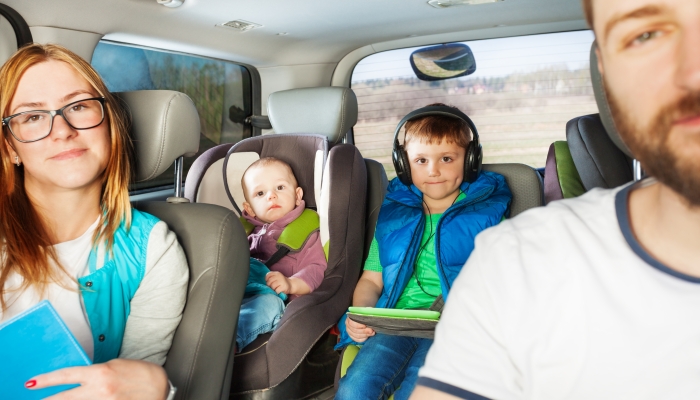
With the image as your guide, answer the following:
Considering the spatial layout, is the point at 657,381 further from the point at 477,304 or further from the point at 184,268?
the point at 184,268

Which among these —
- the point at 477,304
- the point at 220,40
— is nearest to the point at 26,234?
the point at 477,304

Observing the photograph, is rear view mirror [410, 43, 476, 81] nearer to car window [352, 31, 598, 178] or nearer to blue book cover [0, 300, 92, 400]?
car window [352, 31, 598, 178]

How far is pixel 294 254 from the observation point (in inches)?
102

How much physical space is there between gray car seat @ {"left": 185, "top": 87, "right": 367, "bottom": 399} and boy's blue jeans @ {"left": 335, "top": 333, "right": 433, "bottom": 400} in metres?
0.26

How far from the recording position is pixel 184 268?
153 centimetres

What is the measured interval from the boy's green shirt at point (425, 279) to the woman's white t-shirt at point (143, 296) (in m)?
0.95

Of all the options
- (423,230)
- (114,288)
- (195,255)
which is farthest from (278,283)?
(114,288)

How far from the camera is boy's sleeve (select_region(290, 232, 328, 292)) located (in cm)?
241

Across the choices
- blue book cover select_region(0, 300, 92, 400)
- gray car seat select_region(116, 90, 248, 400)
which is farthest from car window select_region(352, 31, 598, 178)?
blue book cover select_region(0, 300, 92, 400)

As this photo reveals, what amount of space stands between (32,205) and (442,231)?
1.35 m

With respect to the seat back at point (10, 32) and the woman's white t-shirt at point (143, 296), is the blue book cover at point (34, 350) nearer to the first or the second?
the woman's white t-shirt at point (143, 296)

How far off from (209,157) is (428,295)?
1383 millimetres

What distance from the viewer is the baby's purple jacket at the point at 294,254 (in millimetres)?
2441

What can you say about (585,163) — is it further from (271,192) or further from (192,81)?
(192,81)
